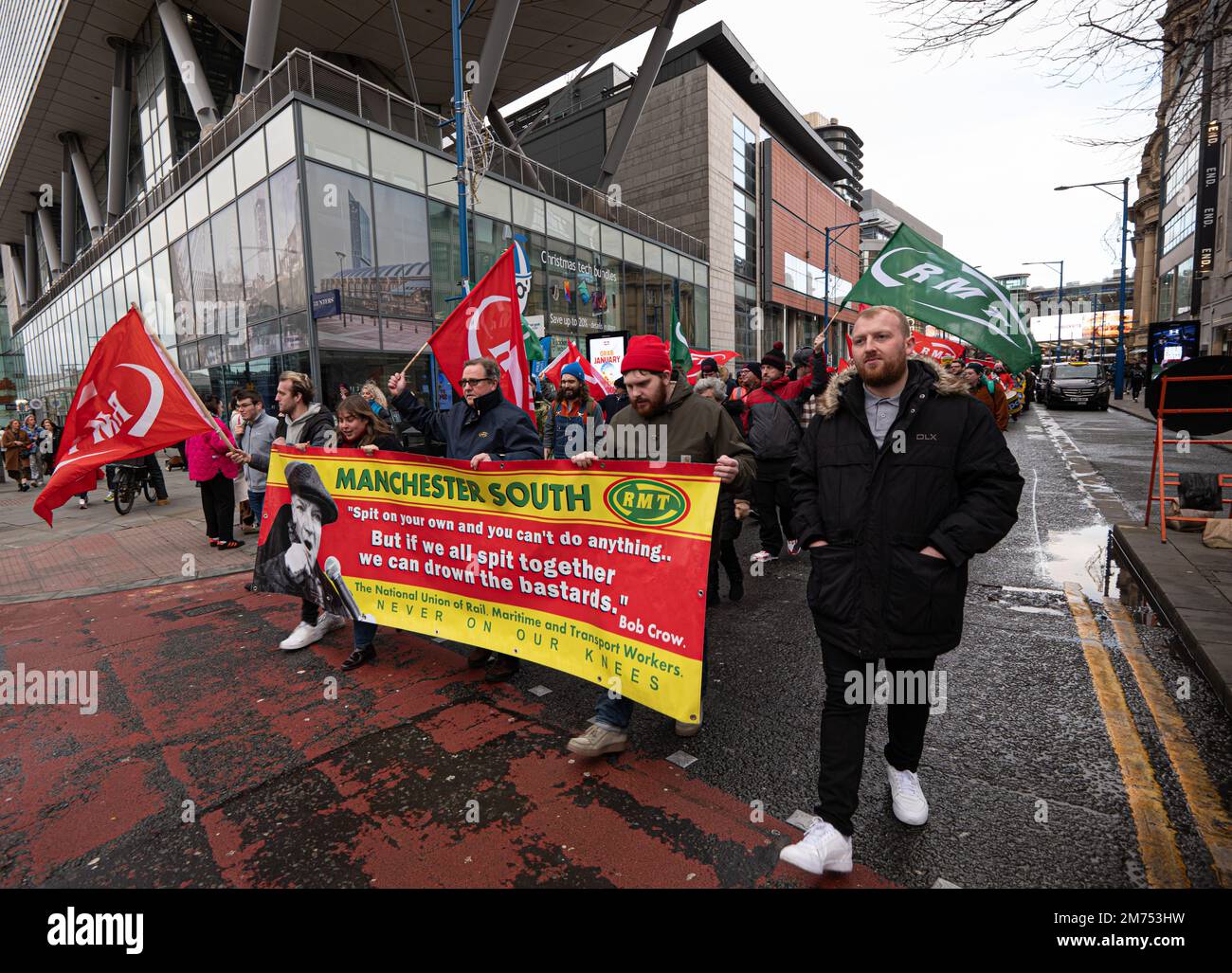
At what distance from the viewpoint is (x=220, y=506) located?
859 cm

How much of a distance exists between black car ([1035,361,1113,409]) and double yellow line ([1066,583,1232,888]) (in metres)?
28.3

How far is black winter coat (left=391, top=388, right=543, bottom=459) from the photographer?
4246mm

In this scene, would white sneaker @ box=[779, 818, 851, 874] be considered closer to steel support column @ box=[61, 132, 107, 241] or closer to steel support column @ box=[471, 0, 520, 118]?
steel support column @ box=[471, 0, 520, 118]

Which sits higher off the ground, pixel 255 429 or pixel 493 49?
pixel 493 49

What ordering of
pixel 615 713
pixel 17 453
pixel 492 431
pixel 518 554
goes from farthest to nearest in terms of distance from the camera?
1. pixel 17 453
2. pixel 492 431
3. pixel 518 554
4. pixel 615 713

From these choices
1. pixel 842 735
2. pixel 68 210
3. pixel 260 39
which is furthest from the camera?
pixel 68 210

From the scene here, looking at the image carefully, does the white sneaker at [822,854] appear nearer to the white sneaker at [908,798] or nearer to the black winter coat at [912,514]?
the white sneaker at [908,798]

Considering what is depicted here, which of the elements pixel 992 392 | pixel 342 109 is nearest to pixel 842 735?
pixel 992 392

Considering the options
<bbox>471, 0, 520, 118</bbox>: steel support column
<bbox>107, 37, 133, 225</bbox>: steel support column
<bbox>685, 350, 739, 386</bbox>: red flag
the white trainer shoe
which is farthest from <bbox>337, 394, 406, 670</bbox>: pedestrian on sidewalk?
<bbox>107, 37, 133, 225</bbox>: steel support column

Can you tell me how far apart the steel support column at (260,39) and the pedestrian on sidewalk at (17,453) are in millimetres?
11078

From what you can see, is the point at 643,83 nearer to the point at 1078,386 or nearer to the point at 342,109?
the point at 342,109

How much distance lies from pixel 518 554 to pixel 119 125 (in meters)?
34.5
